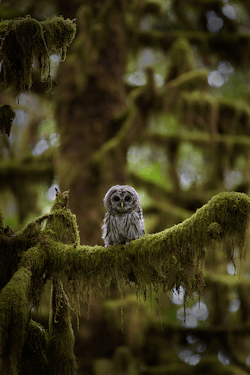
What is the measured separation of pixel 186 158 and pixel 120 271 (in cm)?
966

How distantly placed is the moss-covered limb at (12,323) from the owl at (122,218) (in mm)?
1309

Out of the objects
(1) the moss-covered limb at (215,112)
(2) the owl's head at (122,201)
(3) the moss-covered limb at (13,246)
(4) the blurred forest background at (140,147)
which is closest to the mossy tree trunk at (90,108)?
(4) the blurred forest background at (140,147)

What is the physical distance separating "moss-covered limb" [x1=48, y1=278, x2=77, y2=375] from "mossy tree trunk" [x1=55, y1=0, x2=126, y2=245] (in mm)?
3811

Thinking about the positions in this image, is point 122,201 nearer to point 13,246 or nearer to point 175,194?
point 13,246

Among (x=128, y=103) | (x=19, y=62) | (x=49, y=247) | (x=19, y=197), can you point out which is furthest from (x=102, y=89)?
(x=49, y=247)

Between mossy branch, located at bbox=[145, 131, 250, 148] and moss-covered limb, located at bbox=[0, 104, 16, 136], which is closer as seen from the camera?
moss-covered limb, located at bbox=[0, 104, 16, 136]

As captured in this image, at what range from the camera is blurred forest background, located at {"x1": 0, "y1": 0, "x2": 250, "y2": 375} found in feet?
26.4

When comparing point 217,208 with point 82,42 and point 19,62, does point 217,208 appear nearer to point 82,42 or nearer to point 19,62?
point 19,62

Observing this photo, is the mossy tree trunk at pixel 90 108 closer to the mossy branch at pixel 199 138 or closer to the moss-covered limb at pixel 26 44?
the mossy branch at pixel 199 138

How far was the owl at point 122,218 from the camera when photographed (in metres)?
4.42

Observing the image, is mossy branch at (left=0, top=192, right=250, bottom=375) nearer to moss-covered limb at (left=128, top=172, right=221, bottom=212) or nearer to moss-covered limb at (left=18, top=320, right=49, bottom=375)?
moss-covered limb at (left=18, top=320, right=49, bottom=375)

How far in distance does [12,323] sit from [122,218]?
1.82m

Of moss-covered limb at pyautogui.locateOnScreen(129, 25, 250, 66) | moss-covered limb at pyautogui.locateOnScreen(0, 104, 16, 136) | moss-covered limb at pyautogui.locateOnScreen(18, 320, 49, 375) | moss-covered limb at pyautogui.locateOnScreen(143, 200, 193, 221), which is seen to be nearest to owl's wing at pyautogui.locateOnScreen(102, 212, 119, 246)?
moss-covered limb at pyautogui.locateOnScreen(18, 320, 49, 375)

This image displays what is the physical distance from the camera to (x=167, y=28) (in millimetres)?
11773
